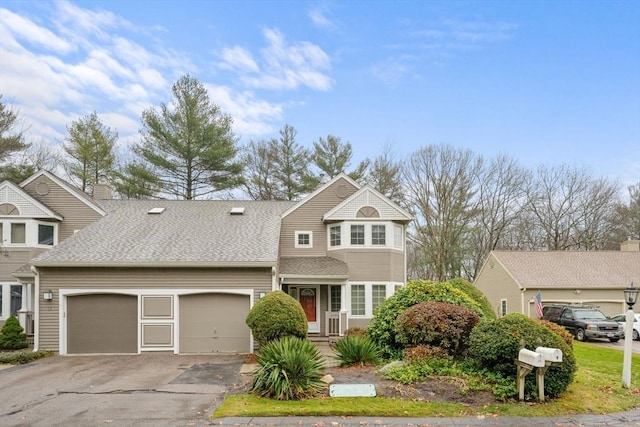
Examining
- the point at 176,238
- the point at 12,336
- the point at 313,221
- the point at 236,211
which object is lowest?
the point at 12,336

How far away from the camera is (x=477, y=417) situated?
761cm

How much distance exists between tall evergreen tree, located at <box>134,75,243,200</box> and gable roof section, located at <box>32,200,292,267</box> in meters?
7.97

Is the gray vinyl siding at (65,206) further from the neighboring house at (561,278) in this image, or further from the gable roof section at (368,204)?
the neighboring house at (561,278)

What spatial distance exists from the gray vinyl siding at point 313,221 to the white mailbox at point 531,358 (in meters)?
12.3

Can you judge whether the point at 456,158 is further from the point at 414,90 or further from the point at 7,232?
the point at 7,232

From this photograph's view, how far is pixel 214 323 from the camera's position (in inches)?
599

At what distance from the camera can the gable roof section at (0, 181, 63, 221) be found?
18.2 meters

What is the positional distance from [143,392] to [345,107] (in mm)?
15285

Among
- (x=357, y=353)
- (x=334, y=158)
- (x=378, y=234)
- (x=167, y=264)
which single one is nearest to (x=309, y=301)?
(x=378, y=234)

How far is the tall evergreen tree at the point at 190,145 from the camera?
93.4 feet

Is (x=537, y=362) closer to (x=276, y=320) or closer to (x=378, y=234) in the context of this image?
(x=276, y=320)

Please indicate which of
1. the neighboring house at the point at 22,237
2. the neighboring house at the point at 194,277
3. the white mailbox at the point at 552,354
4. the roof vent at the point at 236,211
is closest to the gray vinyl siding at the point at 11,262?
the neighboring house at the point at 22,237

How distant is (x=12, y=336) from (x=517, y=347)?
→ 16.4 meters

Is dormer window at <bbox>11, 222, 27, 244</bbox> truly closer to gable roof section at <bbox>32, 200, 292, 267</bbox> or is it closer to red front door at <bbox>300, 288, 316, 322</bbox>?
gable roof section at <bbox>32, 200, 292, 267</bbox>
